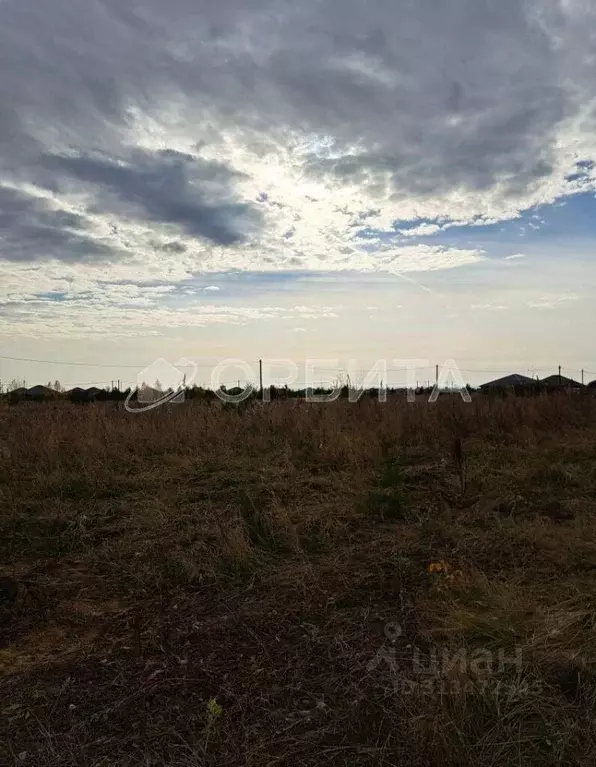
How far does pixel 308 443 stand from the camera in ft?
27.6

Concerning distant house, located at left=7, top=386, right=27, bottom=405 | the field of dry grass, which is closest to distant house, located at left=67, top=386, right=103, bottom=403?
distant house, located at left=7, top=386, right=27, bottom=405

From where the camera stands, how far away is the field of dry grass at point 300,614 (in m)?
1.99

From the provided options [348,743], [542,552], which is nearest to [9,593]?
[348,743]

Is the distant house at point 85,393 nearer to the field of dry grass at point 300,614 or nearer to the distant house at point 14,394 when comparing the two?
the distant house at point 14,394

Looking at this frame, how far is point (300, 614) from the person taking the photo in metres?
3.05

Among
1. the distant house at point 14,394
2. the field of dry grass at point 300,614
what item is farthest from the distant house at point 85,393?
the field of dry grass at point 300,614

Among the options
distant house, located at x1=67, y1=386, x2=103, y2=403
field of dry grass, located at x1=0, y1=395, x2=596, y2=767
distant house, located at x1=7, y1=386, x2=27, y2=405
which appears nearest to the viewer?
field of dry grass, located at x1=0, y1=395, x2=596, y2=767

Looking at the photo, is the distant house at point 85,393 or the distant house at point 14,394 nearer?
the distant house at point 14,394

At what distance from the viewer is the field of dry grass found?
1.99m

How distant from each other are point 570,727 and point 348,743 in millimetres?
746

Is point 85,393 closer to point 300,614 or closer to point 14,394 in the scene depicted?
point 14,394

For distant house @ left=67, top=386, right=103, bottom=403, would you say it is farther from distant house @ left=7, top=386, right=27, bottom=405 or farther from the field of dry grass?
the field of dry grass

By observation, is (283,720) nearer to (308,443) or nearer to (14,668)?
(14,668)

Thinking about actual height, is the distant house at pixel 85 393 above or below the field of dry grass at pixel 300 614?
above
